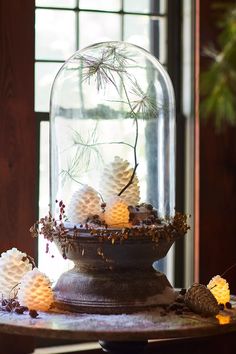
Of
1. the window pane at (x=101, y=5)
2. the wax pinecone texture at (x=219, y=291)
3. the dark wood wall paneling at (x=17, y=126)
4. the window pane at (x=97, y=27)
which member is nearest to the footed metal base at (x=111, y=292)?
the wax pinecone texture at (x=219, y=291)

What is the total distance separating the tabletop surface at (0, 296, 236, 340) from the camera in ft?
6.12

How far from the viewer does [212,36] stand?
3.28 metres

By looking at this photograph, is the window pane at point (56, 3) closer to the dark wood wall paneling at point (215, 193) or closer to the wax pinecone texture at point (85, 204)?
the dark wood wall paneling at point (215, 193)

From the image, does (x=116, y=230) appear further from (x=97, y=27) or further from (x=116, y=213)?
(x=97, y=27)

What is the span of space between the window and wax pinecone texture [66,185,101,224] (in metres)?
0.81

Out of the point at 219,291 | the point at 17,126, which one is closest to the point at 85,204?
the point at 219,291

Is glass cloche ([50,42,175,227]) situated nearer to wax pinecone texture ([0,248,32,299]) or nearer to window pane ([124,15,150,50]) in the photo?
wax pinecone texture ([0,248,32,299])

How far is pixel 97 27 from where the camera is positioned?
3.28 m

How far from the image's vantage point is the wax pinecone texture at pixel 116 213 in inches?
86.0

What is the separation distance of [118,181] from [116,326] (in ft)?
1.69

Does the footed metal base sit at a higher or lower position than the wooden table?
higher

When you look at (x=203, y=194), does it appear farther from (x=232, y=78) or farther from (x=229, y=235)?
(x=232, y=78)

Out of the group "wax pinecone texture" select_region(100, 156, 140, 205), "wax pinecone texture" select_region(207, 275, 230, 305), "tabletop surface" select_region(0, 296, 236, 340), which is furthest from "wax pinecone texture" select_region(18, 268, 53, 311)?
"wax pinecone texture" select_region(207, 275, 230, 305)

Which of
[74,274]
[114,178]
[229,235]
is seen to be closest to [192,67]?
[229,235]
